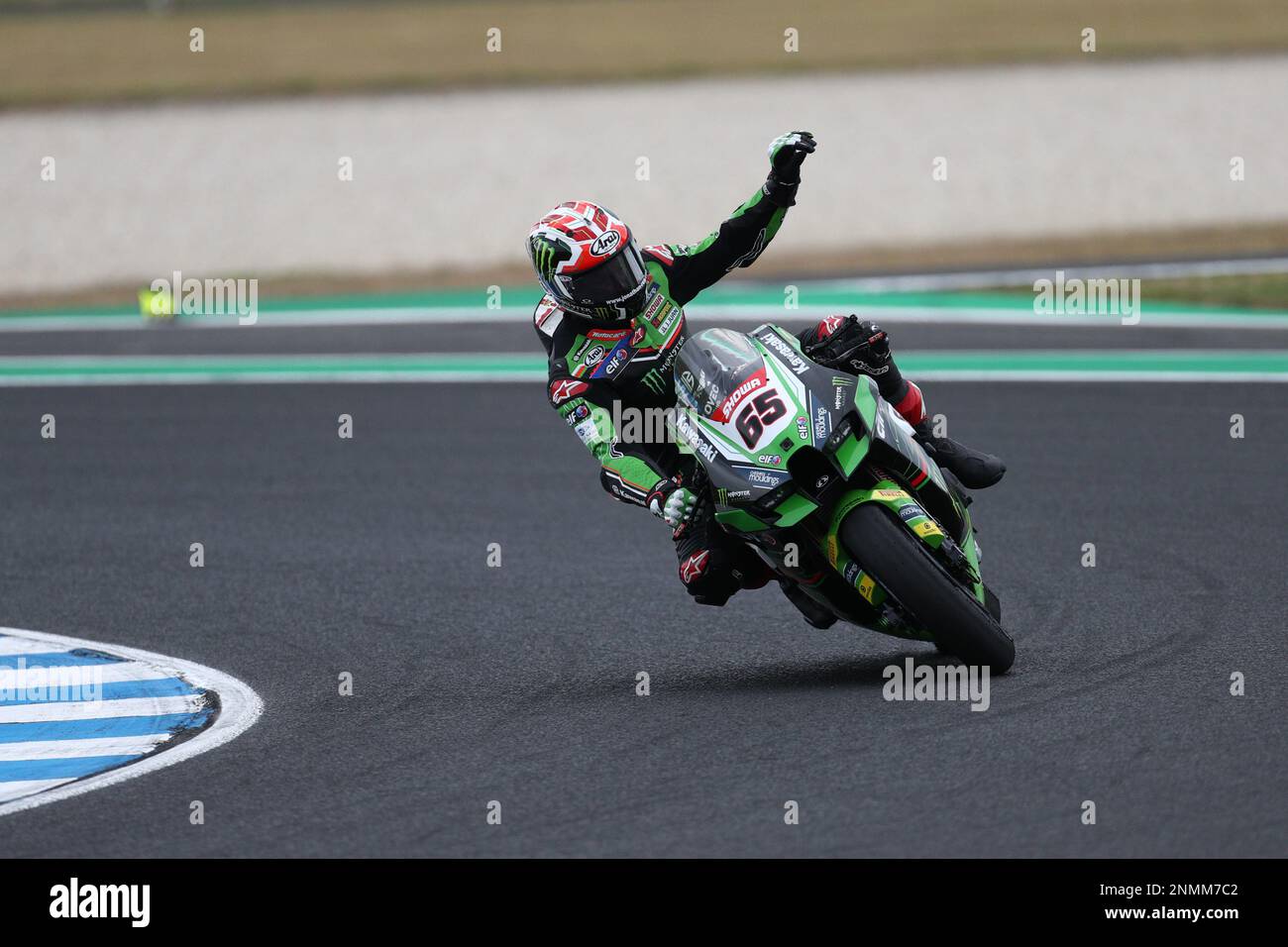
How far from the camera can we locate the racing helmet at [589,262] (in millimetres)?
6996

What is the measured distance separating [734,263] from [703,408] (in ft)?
3.54

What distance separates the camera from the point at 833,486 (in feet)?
21.6

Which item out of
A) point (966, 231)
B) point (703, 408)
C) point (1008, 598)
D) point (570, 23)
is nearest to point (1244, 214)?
point (966, 231)

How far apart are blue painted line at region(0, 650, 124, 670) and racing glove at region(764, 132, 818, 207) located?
3.46 m

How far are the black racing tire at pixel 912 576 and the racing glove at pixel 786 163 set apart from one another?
1374mm

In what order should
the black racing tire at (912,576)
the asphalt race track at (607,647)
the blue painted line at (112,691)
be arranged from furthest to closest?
the blue painted line at (112,691)
the black racing tire at (912,576)
the asphalt race track at (607,647)

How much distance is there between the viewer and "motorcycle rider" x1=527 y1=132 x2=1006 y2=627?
6945 mm

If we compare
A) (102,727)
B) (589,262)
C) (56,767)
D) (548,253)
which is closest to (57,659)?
(102,727)

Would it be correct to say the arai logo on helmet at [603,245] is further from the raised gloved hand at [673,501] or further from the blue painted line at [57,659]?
the blue painted line at [57,659]

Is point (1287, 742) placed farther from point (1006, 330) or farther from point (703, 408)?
point (1006, 330)

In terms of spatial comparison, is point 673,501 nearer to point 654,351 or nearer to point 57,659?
point 654,351

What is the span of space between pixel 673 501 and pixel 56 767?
234 centimetres
